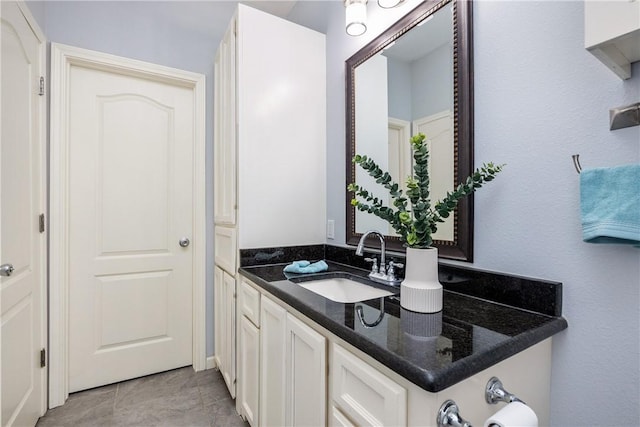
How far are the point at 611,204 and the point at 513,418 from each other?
1.74 feet

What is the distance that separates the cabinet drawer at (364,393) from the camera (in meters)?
0.65

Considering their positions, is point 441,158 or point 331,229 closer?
point 441,158

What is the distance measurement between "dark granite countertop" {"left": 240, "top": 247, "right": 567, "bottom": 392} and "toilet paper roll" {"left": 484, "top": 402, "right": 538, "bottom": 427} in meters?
0.08

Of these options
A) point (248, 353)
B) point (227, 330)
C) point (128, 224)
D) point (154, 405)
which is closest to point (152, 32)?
point (128, 224)

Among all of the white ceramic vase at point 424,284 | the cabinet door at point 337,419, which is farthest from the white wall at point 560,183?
the cabinet door at point 337,419

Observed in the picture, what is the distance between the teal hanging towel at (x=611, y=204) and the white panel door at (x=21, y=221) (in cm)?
202

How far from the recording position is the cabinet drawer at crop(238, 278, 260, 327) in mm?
1416

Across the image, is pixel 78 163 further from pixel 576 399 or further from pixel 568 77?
pixel 576 399

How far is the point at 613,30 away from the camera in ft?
2.01

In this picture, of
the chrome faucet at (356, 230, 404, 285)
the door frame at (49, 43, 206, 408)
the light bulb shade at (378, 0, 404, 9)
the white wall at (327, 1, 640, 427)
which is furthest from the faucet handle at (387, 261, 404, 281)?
the door frame at (49, 43, 206, 408)

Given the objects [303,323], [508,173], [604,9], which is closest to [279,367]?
[303,323]

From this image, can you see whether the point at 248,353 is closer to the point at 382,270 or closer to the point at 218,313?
the point at 218,313

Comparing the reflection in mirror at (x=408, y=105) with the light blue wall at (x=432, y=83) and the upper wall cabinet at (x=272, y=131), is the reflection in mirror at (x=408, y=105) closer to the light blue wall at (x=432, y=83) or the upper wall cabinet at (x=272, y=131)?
the light blue wall at (x=432, y=83)

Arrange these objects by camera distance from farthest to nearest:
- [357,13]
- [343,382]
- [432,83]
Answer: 1. [357,13]
2. [432,83]
3. [343,382]
